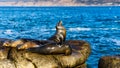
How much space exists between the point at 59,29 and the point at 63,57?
350 cm

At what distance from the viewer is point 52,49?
15453 mm

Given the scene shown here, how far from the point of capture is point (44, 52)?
15.3 meters

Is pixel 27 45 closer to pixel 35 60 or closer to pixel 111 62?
pixel 35 60

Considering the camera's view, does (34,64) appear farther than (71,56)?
No

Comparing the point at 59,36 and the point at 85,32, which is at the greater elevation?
the point at 59,36

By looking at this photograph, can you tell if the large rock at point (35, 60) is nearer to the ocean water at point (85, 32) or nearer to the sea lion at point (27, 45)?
Answer: the sea lion at point (27, 45)

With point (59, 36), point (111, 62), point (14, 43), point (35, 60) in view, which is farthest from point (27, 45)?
point (111, 62)

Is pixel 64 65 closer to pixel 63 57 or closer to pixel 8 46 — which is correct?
pixel 63 57

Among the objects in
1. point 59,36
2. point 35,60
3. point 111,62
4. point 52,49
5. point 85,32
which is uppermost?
point 59,36

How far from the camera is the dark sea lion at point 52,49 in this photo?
15320 mm

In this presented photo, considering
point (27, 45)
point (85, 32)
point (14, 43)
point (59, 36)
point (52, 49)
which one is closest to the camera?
point (52, 49)

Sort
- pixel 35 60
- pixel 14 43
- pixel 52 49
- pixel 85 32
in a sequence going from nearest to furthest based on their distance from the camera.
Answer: pixel 35 60
pixel 52 49
pixel 14 43
pixel 85 32

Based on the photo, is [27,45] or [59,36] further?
[59,36]

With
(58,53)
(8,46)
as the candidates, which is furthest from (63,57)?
(8,46)
